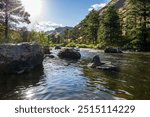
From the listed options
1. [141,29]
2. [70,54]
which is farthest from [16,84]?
[141,29]

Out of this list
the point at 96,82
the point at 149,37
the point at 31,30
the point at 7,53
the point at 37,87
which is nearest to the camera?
the point at 37,87

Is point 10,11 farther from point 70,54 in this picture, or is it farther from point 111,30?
point 111,30

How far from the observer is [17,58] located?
20984 mm

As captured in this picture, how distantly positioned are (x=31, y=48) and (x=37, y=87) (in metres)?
8.31

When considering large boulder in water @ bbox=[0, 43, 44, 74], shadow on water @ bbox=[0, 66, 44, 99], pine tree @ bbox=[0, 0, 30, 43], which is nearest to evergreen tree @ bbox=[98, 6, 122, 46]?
pine tree @ bbox=[0, 0, 30, 43]

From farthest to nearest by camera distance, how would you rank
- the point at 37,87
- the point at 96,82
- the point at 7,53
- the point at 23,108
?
the point at 7,53
the point at 96,82
the point at 37,87
the point at 23,108

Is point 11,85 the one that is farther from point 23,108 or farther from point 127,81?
point 127,81

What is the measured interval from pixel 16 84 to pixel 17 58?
486 cm

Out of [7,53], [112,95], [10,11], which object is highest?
[10,11]

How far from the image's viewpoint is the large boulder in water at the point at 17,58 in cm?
2014

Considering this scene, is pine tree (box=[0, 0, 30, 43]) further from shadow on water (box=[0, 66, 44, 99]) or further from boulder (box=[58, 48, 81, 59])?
shadow on water (box=[0, 66, 44, 99])

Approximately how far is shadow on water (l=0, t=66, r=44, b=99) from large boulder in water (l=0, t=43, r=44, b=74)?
1.06 m

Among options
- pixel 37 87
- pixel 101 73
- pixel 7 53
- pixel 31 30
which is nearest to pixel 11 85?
pixel 37 87

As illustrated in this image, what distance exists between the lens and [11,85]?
1617 centimetres
